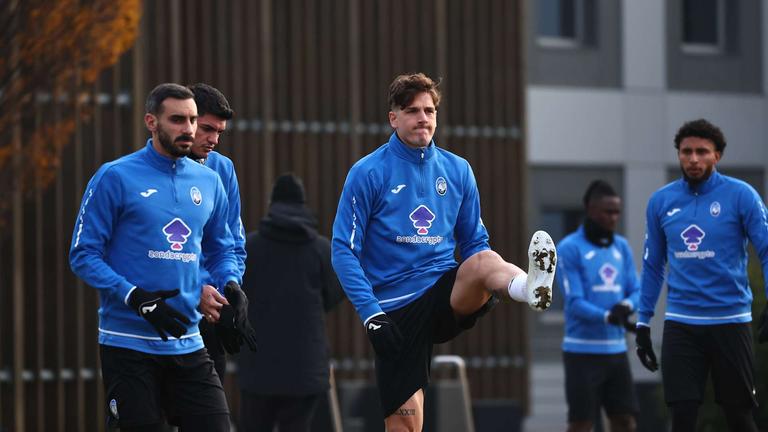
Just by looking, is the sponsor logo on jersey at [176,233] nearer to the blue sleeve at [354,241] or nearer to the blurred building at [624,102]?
the blue sleeve at [354,241]

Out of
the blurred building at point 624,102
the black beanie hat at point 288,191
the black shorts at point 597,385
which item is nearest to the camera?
the black beanie hat at point 288,191

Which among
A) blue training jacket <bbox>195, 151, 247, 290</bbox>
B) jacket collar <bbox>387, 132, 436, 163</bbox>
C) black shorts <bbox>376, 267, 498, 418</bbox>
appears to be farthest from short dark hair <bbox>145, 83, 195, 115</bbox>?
black shorts <bbox>376, 267, 498, 418</bbox>

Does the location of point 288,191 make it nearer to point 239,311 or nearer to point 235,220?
point 235,220

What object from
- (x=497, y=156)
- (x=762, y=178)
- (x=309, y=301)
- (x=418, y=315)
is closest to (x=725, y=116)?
(x=762, y=178)

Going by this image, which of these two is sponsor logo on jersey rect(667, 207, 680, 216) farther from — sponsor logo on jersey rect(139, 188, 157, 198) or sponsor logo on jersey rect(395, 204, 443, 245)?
sponsor logo on jersey rect(139, 188, 157, 198)

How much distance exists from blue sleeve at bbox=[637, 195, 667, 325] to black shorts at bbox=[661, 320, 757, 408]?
325 mm

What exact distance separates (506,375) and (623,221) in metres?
4.20

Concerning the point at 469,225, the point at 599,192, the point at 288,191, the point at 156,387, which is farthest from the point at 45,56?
the point at 156,387

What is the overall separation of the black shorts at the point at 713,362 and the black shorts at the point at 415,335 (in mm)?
2152

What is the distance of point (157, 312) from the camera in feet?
23.4

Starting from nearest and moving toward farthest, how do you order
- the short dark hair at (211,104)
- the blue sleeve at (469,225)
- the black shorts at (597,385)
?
1. the blue sleeve at (469,225)
2. the short dark hair at (211,104)
3. the black shorts at (597,385)

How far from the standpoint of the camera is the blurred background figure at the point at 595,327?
40.2 feet

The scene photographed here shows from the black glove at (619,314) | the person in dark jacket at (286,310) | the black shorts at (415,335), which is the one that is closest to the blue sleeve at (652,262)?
the black glove at (619,314)

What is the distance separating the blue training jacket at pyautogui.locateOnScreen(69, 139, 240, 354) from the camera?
7305mm
